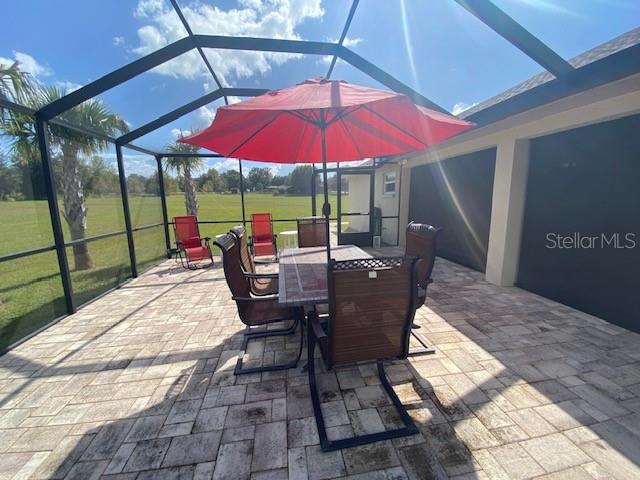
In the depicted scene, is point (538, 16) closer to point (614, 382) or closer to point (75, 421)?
point (614, 382)

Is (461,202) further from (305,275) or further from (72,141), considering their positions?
(72,141)

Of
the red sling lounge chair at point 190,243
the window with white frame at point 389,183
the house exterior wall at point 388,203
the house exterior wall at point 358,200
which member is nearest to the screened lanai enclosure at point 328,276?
the red sling lounge chair at point 190,243

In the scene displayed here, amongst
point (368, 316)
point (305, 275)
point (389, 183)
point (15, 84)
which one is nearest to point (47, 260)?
point (15, 84)

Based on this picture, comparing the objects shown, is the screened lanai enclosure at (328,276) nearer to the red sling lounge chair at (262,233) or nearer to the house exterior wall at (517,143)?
the house exterior wall at (517,143)

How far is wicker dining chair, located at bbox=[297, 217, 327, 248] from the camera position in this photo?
4363mm

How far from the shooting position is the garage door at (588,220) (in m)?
2.85

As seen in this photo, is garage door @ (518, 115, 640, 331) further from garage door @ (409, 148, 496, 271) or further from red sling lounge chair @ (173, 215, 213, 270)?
red sling lounge chair @ (173, 215, 213, 270)

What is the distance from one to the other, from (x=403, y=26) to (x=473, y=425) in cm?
405

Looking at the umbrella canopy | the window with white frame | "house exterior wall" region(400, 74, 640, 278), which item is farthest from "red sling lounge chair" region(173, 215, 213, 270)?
"house exterior wall" region(400, 74, 640, 278)

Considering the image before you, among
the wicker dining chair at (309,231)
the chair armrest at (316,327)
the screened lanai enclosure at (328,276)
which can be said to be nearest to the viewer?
the screened lanai enclosure at (328,276)

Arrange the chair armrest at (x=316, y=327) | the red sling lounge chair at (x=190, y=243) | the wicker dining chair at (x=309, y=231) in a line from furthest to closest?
the red sling lounge chair at (x=190, y=243), the wicker dining chair at (x=309, y=231), the chair armrest at (x=316, y=327)

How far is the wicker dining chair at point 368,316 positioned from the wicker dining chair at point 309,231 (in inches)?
103

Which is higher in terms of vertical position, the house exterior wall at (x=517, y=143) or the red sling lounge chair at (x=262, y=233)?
the house exterior wall at (x=517, y=143)

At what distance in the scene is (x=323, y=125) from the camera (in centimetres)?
247
